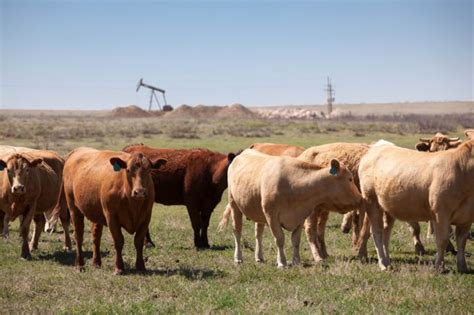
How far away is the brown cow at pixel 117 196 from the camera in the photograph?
11148 millimetres

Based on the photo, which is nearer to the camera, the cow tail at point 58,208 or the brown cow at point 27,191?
the brown cow at point 27,191

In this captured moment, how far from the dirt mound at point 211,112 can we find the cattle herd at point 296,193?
4216 inches

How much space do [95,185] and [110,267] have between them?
1.32 m

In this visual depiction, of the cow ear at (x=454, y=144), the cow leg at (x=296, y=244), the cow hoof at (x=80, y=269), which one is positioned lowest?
the cow hoof at (x=80, y=269)

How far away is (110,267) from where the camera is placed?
11711 mm

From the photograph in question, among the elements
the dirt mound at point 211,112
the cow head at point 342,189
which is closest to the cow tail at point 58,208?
the cow head at point 342,189

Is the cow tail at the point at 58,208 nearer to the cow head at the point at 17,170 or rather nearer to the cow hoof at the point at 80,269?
the cow head at the point at 17,170

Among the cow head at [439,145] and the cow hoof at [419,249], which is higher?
the cow head at [439,145]

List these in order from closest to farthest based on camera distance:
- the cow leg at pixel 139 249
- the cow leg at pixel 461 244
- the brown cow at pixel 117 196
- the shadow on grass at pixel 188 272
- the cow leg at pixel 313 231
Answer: the shadow on grass at pixel 188 272, the cow leg at pixel 461 244, the brown cow at pixel 117 196, the cow leg at pixel 139 249, the cow leg at pixel 313 231

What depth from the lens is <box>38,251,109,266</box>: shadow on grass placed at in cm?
1252

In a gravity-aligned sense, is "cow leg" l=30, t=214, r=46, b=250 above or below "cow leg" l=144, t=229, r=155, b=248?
above

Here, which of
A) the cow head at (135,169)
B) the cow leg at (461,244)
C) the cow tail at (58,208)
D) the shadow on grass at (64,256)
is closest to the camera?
the cow leg at (461,244)

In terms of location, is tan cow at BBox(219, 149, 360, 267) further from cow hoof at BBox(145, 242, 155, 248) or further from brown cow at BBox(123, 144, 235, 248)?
brown cow at BBox(123, 144, 235, 248)

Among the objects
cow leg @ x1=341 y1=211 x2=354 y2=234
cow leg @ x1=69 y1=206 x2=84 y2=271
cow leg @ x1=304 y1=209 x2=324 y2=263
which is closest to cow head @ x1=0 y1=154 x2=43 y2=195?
cow leg @ x1=69 y1=206 x2=84 y2=271
